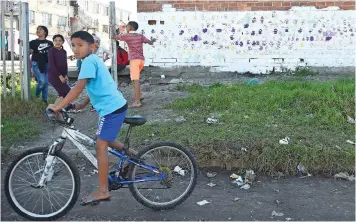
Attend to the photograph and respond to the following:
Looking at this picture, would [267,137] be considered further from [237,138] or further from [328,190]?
[328,190]

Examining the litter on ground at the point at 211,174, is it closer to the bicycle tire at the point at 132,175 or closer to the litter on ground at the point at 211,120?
the bicycle tire at the point at 132,175

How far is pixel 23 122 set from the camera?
7.30 m

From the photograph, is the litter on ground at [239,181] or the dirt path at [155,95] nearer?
the litter on ground at [239,181]

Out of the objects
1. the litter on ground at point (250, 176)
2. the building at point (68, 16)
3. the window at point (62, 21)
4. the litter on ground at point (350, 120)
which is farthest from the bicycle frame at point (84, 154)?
the window at point (62, 21)

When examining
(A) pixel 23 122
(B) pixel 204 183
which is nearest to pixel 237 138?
(B) pixel 204 183

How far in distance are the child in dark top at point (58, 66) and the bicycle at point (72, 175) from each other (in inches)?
154

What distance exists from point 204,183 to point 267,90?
3.65 m

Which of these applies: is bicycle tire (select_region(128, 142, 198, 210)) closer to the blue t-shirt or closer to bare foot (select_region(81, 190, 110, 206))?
bare foot (select_region(81, 190, 110, 206))

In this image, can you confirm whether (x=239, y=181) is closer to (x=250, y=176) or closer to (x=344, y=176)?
(x=250, y=176)

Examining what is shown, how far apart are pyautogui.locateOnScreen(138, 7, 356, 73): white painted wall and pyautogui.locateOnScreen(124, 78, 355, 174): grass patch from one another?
213 centimetres

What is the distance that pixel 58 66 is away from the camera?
26.3ft

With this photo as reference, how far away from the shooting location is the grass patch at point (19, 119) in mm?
6499

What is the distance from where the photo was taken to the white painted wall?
10.8 m

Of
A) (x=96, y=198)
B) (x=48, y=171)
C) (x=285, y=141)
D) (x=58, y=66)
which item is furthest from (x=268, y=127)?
(x=58, y=66)
